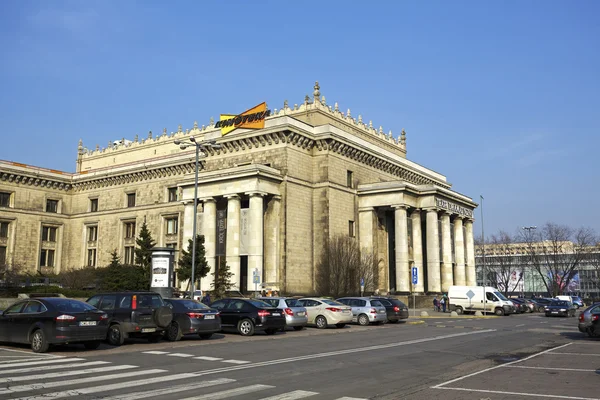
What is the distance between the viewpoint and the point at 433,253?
54.9 meters

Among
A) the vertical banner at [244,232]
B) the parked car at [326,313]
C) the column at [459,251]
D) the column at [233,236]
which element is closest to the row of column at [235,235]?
the column at [233,236]

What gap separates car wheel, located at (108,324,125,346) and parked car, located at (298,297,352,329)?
11.5 meters

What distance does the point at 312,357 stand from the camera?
50.6 ft

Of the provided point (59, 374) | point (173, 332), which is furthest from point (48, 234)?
point (59, 374)

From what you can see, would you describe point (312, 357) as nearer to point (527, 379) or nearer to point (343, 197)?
point (527, 379)

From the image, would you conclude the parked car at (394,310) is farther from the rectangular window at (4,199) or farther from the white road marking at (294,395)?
the rectangular window at (4,199)

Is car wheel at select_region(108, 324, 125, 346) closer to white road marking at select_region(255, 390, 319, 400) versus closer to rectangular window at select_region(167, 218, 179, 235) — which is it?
white road marking at select_region(255, 390, 319, 400)

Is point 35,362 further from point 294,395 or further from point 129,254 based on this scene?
point 129,254

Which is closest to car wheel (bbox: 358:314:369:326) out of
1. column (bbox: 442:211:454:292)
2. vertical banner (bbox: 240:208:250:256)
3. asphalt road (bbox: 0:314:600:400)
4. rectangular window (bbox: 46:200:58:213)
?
asphalt road (bbox: 0:314:600:400)

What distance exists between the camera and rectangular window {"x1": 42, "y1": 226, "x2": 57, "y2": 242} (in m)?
69.9

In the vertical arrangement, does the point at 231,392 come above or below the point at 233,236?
below

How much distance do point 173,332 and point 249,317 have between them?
3582 millimetres

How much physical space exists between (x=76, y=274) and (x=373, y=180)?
108 ft

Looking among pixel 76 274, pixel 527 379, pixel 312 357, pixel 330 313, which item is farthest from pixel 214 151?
pixel 527 379
